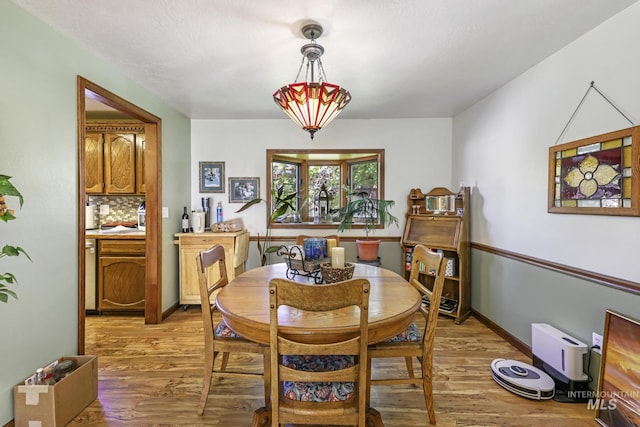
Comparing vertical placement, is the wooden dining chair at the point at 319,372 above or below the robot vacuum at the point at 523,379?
above

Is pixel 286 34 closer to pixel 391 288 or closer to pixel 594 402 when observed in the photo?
pixel 391 288

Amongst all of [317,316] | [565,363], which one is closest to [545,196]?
[565,363]

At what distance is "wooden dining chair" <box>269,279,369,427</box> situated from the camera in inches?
46.5

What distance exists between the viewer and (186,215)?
3803 millimetres

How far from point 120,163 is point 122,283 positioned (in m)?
1.45

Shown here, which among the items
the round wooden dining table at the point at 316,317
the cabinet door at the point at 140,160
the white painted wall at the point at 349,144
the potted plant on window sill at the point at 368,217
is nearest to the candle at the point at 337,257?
the round wooden dining table at the point at 316,317

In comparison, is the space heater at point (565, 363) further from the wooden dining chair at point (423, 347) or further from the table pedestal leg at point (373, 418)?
the table pedestal leg at point (373, 418)

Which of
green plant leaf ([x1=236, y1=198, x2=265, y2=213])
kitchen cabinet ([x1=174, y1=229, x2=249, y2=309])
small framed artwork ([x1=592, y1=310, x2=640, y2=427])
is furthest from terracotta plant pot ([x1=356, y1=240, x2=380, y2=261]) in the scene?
small framed artwork ([x1=592, y1=310, x2=640, y2=427])

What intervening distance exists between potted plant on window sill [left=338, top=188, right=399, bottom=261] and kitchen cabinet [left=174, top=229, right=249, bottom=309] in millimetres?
1326

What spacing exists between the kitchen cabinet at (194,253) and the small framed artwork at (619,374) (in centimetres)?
323

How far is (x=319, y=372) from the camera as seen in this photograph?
129 cm

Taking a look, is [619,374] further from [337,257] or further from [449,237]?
[449,237]

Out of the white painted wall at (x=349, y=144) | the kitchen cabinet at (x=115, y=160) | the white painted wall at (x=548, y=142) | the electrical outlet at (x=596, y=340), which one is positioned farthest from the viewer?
the white painted wall at (x=349, y=144)

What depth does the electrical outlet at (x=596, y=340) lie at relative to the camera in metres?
1.91
